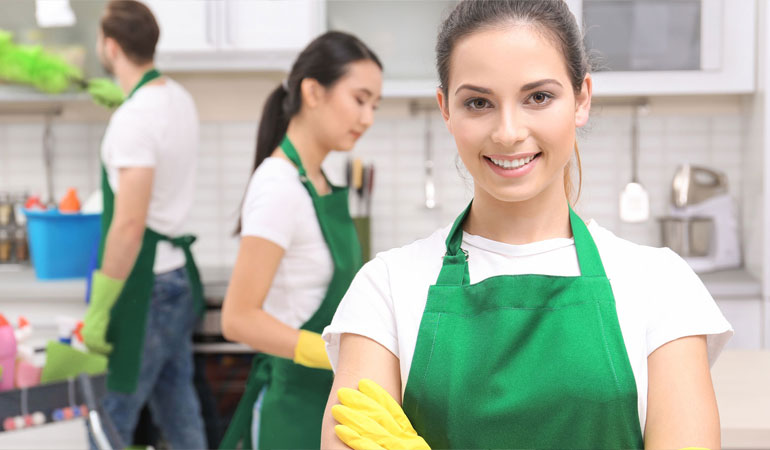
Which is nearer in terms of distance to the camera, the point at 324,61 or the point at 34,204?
the point at 324,61

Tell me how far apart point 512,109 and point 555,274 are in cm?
19

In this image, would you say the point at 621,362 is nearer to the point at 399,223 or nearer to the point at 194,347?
the point at 194,347

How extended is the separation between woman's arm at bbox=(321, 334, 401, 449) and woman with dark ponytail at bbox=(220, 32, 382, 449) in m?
0.57

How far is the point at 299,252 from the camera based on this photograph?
1.46 metres

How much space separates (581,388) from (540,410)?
45 millimetres

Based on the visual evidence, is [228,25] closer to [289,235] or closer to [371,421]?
[289,235]

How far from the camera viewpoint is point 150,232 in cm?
216

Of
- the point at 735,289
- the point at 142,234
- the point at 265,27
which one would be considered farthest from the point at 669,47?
the point at 142,234

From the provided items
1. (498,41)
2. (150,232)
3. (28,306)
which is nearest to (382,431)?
(498,41)

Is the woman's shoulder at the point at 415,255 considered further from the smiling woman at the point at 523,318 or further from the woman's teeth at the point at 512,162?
the woman's teeth at the point at 512,162

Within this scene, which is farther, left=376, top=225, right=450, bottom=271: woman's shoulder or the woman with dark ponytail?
the woman with dark ponytail

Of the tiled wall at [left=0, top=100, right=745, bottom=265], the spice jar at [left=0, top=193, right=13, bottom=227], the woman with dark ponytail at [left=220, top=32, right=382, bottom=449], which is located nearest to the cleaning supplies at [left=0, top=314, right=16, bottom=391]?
the woman with dark ponytail at [left=220, top=32, right=382, bottom=449]

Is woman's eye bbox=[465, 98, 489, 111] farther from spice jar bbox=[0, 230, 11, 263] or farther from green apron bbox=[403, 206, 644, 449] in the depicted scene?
spice jar bbox=[0, 230, 11, 263]

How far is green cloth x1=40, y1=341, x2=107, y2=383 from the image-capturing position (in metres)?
1.28
